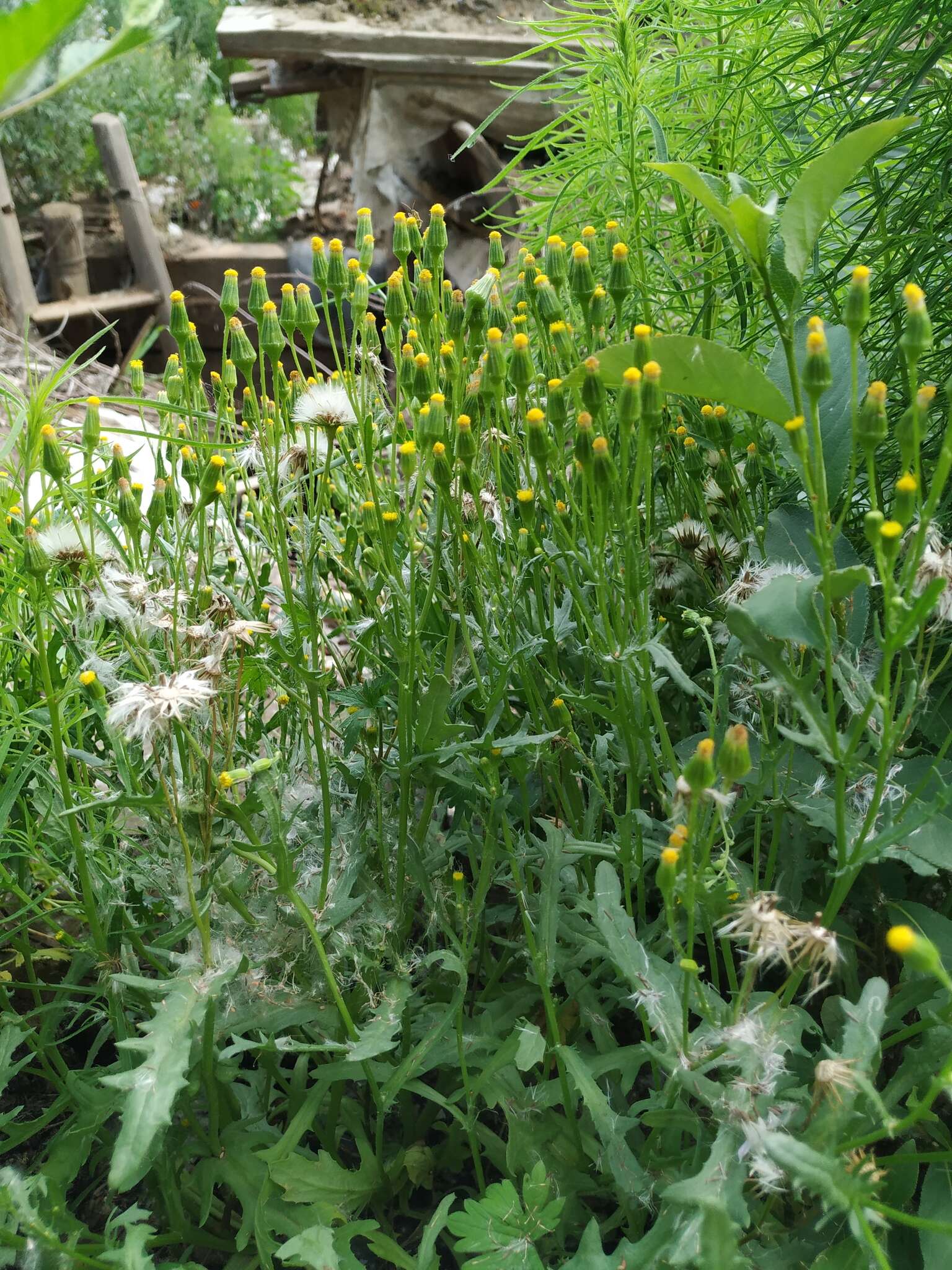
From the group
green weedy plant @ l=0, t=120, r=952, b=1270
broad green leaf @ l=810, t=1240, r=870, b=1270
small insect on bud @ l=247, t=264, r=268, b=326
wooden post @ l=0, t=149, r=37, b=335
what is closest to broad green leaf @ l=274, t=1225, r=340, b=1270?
green weedy plant @ l=0, t=120, r=952, b=1270

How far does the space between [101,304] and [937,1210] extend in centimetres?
560

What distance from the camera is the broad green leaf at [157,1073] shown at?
80cm

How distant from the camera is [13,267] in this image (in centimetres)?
502

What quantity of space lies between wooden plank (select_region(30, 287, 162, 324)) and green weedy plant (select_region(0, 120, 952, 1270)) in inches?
175

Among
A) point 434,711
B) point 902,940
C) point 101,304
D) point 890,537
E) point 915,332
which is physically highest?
point 915,332

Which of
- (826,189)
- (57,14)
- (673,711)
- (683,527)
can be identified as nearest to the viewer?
(57,14)

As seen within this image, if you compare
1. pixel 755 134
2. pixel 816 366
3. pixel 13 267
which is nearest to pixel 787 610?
pixel 816 366

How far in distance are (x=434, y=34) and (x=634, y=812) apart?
447cm

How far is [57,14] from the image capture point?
32 cm

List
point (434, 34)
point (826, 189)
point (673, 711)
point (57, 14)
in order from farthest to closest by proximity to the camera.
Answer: point (434, 34) → point (673, 711) → point (826, 189) → point (57, 14)

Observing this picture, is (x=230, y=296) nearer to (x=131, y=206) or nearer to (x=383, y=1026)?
(x=383, y=1026)

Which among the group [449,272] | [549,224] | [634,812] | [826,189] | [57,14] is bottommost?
[449,272]

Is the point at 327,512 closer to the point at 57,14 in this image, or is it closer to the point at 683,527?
the point at 683,527

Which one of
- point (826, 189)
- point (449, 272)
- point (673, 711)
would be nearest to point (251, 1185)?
point (673, 711)
